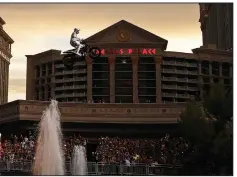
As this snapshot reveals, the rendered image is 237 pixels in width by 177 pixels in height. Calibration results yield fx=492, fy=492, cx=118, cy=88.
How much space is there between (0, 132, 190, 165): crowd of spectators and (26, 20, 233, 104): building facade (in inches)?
1532

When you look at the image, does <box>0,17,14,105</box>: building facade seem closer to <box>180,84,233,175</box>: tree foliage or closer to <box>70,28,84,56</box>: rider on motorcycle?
<box>70,28,84,56</box>: rider on motorcycle

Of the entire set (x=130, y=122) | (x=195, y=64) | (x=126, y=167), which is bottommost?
(x=126, y=167)

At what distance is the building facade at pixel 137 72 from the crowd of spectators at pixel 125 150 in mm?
38920

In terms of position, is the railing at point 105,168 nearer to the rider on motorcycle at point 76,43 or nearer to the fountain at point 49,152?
the fountain at point 49,152

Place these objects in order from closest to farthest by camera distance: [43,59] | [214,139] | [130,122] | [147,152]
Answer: [214,139]
[147,152]
[130,122]
[43,59]

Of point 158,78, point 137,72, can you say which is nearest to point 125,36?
point 137,72

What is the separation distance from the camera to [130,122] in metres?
54.7

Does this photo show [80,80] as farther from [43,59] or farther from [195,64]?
[195,64]

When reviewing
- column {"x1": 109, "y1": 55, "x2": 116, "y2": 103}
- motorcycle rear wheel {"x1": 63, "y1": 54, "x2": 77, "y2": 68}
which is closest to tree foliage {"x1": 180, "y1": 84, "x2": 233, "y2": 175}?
motorcycle rear wheel {"x1": 63, "y1": 54, "x2": 77, "y2": 68}

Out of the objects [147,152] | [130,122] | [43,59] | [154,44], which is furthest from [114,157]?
[43,59]

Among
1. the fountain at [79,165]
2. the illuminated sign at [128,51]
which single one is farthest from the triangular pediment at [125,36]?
the fountain at [79,165]

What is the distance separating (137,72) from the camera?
85.2 metres

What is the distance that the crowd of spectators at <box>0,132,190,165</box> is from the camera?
3741cm

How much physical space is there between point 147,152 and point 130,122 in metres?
12.3
